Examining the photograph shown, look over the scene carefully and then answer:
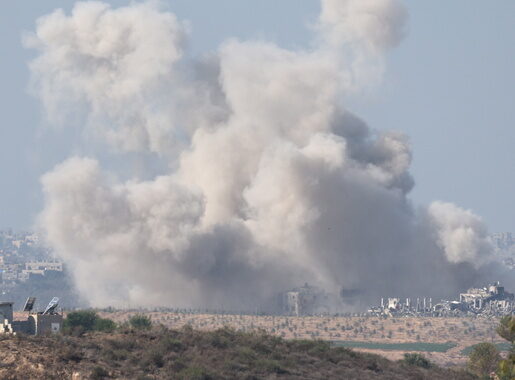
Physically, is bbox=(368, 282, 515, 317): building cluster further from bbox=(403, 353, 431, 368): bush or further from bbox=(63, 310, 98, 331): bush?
bbox=(63, 310, 98, 331): bush

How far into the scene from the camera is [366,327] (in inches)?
4318

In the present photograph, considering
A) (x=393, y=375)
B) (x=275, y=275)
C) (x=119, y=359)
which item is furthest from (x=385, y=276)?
(x=119, y=359)

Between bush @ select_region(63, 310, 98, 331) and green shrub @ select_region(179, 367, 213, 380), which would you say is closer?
green shrub @ select_region(179, 367, 213, 380)

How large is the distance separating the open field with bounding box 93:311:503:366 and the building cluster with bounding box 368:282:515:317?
4665mm

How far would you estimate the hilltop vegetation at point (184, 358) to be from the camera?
1852 inches

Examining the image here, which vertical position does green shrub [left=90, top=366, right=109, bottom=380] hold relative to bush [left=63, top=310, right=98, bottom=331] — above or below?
below

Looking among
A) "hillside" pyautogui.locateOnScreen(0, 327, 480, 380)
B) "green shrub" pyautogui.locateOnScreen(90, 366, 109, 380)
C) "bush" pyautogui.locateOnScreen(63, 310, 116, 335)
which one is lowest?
"green shrub" pyautogui.locateOnScreen(90, 366, 109, 380)

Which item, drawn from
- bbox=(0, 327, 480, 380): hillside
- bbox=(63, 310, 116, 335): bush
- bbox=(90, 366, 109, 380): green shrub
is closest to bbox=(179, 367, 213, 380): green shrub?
bbox=(0, 327, 480, 380): hillside

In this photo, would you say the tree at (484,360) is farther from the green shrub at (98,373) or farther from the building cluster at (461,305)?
the building cluster at (461,305)

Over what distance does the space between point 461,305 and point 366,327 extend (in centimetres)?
1764

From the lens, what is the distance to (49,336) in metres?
51.8

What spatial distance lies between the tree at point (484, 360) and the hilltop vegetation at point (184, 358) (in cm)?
637

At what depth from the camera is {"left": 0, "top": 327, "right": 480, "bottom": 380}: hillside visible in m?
47.0

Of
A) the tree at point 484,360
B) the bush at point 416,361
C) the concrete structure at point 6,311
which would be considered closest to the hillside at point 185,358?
the concrete structure at point 6,311
